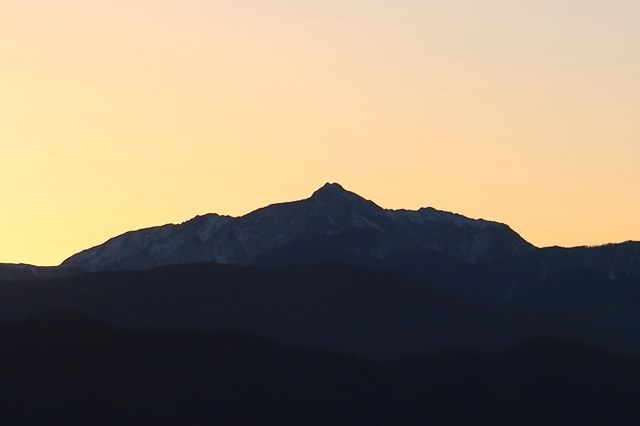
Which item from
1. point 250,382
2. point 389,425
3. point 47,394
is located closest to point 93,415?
point 47,394

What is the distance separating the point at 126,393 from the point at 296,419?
61.8ft

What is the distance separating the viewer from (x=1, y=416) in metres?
184

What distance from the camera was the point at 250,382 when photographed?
656 feet

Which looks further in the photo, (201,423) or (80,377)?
(80,377)

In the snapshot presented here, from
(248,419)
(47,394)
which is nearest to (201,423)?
(248,419)

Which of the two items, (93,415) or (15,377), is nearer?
(93,415)

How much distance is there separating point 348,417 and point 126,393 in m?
24.3

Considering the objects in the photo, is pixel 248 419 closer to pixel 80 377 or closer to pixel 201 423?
pixel 201 423

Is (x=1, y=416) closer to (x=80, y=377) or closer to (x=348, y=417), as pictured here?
(x=80, y=377)

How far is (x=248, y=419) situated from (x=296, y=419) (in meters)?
5.84

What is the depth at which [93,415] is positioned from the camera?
185 meters

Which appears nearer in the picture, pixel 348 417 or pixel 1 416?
pixel 1 416

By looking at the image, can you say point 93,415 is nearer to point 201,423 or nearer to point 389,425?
point 201,423

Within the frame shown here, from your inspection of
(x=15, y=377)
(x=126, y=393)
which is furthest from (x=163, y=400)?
(x=15, y=377)
